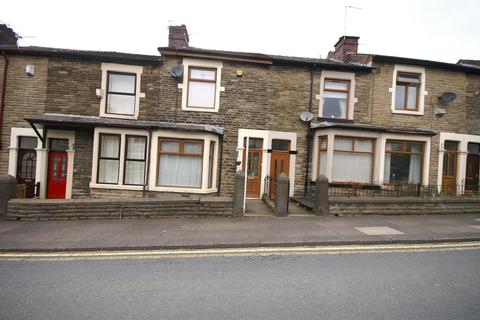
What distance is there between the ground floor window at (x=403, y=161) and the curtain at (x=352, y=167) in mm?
890

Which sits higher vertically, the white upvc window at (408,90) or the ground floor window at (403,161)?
the white upvc window at (408,90)

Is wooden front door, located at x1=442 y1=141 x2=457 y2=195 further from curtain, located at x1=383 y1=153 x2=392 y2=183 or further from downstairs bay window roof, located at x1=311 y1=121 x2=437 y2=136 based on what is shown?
curtain, located at x1=383 y1=153 x2=392 y2=183

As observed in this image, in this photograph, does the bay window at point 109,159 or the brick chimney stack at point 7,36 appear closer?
the bay window at point 109,159

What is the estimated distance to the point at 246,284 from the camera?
158 inches

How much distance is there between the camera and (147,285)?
3.98m

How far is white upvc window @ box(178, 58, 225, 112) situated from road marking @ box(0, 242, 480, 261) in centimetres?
741

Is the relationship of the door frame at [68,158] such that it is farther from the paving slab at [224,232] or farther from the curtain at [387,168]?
the curtain at [387,168]

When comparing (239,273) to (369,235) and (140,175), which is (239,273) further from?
(140,175)

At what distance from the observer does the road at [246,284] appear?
3.26 m

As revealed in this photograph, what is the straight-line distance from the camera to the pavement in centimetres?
589

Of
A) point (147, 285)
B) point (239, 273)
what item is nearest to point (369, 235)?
point (239, 273)

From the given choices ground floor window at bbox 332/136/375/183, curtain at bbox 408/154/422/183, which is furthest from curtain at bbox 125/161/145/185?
curtain at bbox 408/154/422/183

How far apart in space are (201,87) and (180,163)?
11.6 feet

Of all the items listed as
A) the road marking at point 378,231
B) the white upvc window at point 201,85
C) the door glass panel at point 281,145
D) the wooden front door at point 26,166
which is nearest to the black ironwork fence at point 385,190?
the door glass panel at point 281,145
